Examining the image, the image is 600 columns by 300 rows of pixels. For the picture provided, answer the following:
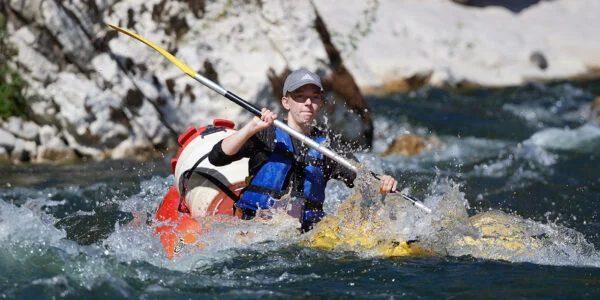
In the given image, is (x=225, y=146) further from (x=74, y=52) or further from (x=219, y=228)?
(x=74, y=52)

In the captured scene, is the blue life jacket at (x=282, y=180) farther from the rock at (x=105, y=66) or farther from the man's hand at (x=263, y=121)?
the rock at (x=105, y=66)

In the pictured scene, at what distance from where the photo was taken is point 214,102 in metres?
9.05

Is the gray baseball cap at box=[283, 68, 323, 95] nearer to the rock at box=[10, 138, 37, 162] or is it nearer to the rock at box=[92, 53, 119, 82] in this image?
the rock at box=[92, 53, 119, 82]

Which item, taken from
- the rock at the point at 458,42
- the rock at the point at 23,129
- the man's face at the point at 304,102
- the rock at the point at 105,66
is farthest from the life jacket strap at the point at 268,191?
the rock at the point at 458,42

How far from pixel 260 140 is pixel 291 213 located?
41 centimetres

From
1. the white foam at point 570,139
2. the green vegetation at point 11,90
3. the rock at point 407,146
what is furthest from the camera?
the white foam at point 570,139

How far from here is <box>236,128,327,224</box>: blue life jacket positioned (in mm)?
5238

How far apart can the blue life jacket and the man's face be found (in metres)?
0.16

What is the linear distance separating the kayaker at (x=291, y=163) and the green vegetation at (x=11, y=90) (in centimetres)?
417

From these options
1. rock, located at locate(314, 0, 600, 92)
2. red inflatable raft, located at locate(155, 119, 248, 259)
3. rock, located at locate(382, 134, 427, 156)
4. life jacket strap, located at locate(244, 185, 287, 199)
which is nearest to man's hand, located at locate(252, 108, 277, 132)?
life jacket strap, located at locate(244, 185, 287, 199)

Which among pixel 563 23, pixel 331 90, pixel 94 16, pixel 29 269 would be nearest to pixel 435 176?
pixel 331 90

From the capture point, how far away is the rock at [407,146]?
960 centimetres

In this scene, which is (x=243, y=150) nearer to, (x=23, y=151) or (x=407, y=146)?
(x=23, y=151)

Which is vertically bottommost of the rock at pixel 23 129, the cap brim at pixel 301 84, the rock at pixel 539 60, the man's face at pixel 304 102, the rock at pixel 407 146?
the man's face at pixel 304 102
